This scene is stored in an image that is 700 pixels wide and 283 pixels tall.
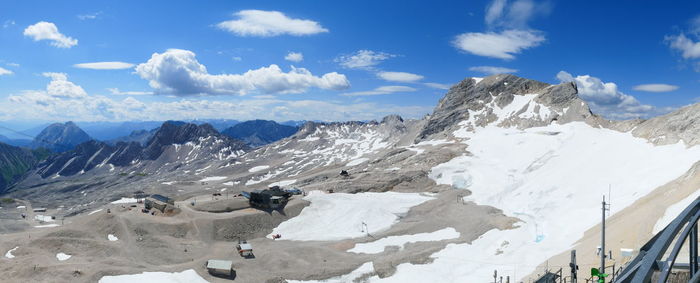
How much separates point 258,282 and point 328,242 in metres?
22.9

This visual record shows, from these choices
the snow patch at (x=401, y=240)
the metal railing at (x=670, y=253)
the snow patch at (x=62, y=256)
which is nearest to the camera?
the metal railing at (x=670, y=253)

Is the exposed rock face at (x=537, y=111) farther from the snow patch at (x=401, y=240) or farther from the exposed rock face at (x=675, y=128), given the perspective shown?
the snow patch at (x=401, y=240)

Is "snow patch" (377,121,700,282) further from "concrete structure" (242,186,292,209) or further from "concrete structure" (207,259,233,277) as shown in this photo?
"concrete structure" (242,186,292,209)

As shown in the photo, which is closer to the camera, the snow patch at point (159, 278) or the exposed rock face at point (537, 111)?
the snow patch at point (159, 278)

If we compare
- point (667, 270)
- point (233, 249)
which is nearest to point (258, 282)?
point (233, 249)

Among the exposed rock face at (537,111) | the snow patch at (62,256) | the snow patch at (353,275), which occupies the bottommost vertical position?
the snow patch at (353,275)

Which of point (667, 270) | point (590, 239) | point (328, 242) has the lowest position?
point (328, 242)

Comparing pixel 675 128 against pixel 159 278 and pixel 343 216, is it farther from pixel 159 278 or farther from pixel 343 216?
pixel 159 278

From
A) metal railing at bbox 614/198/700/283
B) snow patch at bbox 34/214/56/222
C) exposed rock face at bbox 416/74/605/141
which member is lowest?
snow patch at bbox 34/214/56/222

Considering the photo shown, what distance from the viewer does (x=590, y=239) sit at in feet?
183

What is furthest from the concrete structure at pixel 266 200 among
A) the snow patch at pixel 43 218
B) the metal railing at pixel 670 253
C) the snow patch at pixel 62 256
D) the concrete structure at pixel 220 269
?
the snow patch at pixel 43 218

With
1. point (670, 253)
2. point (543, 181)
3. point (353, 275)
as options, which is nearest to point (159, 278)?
point (353, 275)

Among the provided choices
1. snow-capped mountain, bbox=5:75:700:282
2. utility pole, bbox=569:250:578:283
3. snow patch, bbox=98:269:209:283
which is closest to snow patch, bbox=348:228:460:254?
snow-capped mountain, bbox=5:75:700:282

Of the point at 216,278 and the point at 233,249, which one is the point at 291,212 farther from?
the point at 216,278
